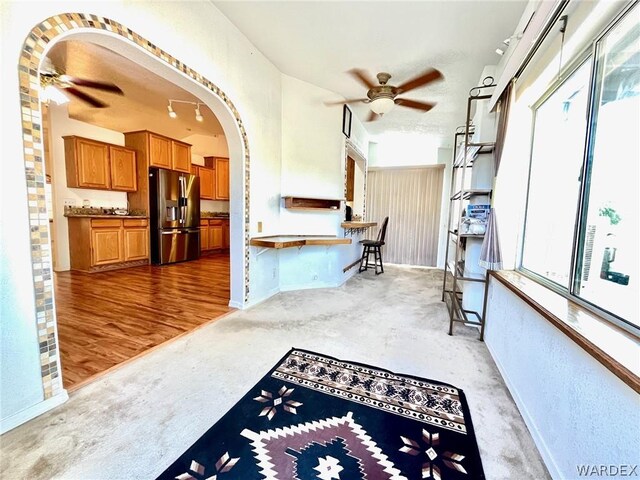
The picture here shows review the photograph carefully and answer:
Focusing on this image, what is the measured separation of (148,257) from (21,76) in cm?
483

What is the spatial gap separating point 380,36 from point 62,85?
146 inches

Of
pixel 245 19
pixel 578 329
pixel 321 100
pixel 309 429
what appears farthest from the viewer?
pixel 321 100

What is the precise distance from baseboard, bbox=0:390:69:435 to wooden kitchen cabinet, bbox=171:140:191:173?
5071mm

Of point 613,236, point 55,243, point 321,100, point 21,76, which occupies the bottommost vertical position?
point 55,243

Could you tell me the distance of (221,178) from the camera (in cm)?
711

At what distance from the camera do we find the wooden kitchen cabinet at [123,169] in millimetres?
4984

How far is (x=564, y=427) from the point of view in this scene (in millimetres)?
1136

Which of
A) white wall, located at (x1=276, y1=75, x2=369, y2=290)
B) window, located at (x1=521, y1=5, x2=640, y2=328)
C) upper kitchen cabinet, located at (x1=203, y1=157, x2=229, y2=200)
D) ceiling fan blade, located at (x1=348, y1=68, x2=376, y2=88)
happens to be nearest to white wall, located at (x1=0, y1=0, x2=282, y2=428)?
white wall, located at (x1=276, y1=75, x2=369, y2=290)

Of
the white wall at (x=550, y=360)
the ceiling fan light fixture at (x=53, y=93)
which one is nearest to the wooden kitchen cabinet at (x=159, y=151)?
the ceiling fan light fixture at (x=53, y=93)

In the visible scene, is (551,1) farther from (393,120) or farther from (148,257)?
(148,257)

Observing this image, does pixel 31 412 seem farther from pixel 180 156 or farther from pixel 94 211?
pixel 180 156

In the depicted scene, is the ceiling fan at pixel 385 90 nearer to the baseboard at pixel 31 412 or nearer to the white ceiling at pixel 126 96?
the white ceiling at pixel 126 96

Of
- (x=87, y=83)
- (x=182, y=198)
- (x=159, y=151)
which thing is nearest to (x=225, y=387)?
(x=87, y=83)

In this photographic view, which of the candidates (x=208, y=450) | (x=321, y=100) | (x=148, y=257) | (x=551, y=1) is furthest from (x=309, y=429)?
(x=148, y=257)
